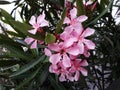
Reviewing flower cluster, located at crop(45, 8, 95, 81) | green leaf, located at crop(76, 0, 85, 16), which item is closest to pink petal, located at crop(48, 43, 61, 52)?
flower cluster, located at crop(45, 8, 95, 81)

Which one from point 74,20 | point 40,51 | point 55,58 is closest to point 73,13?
point 74,20

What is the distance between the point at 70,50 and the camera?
678 millimetres

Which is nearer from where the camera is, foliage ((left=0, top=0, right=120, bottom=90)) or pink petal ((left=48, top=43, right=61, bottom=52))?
pink petal ((left=48, top=43, right=61, bottom=52))

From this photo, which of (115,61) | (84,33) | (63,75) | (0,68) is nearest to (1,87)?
(0,68)

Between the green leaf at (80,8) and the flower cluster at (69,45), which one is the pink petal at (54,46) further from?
the green leaf at (80,8)

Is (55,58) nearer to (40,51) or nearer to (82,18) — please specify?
(82,18)

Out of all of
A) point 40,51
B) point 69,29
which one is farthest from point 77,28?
point 40,51

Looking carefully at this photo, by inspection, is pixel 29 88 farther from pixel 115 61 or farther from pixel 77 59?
pixel 115 61

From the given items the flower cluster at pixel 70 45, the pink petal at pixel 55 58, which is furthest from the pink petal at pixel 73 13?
the pink petal at pixel 55 58

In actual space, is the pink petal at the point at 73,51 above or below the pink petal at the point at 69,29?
below

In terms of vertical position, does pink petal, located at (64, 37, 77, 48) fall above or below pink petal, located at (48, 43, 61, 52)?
above

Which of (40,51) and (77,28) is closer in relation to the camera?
(77,28)

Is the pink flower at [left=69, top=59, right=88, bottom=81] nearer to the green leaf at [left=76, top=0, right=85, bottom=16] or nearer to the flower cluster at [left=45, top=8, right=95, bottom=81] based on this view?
the flower cluster at [left=45, top=8, right=95, bottom=81]

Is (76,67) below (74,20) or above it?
below
